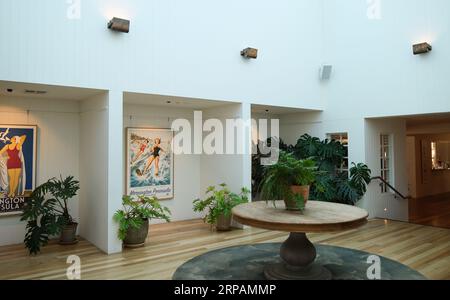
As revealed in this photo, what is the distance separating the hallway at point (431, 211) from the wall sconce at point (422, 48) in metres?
3.66

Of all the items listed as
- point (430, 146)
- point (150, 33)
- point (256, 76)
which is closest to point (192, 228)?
point (256, 76)

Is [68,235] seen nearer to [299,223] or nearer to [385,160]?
[299,223]

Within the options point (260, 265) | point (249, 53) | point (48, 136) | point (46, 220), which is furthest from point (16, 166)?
point (249, 53)

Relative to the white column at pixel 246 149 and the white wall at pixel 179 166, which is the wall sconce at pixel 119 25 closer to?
the white wall at pixel 179 166

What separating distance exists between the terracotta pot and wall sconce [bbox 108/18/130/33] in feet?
12.2

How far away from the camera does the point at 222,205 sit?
6.47m

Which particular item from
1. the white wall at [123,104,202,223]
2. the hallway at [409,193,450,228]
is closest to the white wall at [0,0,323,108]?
the white wall at [123,104,202,223]

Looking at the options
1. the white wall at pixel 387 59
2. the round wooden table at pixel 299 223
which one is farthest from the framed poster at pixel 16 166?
the white wall at pixel 387 59

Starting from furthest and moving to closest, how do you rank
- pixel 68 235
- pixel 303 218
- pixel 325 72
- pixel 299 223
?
pixel 325 72
pixel 68 235
pixel 303 218
pixel 299 223

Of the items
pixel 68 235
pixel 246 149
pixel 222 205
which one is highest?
pixel 246 149

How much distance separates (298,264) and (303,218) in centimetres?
83

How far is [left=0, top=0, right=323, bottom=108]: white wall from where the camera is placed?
464cm

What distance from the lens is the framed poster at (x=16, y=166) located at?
573 cm

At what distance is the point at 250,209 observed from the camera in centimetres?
405
